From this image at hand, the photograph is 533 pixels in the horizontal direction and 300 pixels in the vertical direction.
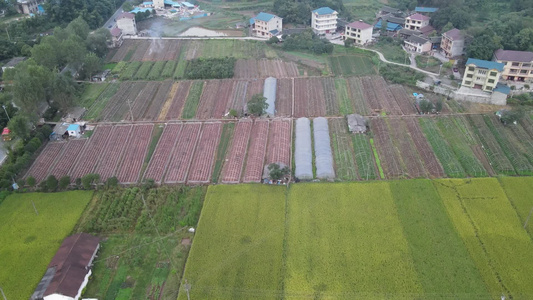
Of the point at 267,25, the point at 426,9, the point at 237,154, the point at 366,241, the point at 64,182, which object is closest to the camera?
the point at 366,241

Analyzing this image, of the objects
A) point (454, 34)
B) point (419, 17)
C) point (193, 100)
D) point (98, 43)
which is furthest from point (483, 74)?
point (98, 43)

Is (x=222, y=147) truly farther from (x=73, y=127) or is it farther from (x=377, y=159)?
(x=73, y=127)

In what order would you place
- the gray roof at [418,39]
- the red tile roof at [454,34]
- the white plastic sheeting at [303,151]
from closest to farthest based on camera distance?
the white plastic sheeting at [303,151] < the red tile roof at [454,34] < the gray roof at [418,39]

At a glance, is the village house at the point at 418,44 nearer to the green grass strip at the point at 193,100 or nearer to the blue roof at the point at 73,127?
the green grass strip at the point at 193,100

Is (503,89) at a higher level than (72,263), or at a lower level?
higher

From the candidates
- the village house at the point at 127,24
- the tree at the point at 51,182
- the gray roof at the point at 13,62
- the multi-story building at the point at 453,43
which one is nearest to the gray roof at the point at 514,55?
the multi-story building at the point at 453,43

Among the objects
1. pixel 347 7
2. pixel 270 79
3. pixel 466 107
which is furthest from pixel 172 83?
pixel 347 7
